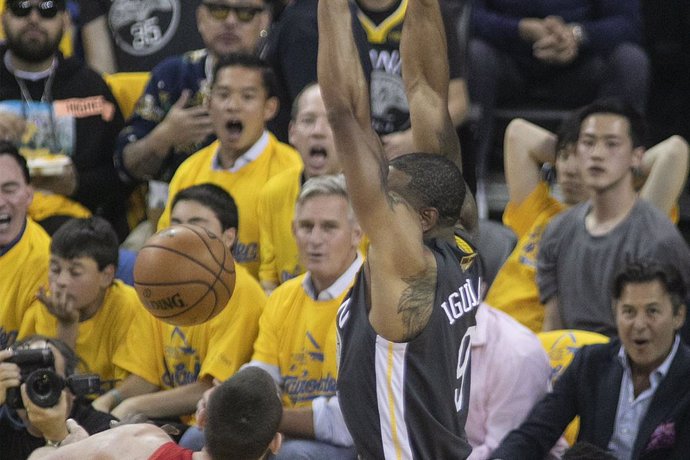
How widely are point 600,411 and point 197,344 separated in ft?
5.88

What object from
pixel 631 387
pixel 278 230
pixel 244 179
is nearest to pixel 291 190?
pixel 278 230

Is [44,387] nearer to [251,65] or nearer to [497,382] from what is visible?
[497,382]

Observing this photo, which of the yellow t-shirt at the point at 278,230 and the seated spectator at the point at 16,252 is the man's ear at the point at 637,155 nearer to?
the yellow t-shirt at the point at 278,230

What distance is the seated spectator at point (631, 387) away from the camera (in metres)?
5.52

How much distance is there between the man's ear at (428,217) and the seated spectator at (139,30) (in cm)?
425

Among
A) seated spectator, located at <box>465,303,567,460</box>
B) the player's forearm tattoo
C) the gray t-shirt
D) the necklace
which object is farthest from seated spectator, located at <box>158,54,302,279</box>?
the player's forearm tattoo

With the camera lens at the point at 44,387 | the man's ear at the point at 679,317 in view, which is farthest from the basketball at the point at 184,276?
the man's ear at the point at 679,317

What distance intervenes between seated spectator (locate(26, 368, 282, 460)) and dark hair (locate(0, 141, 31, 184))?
277cm

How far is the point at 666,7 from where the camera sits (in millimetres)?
8555

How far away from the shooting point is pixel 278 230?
6738mm

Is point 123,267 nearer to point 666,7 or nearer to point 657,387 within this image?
point 657,387

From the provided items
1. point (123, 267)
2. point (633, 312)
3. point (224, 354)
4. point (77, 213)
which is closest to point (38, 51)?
point (77, 213)

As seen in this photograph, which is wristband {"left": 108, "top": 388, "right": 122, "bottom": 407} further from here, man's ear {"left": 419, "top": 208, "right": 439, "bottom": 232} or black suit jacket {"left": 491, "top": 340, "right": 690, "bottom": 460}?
man's ear {"left": 419, "top": 208, "right": 439, "bottom": 232}

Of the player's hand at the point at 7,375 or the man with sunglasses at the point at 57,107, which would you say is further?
the man with sunglasses at the point at 57,107
